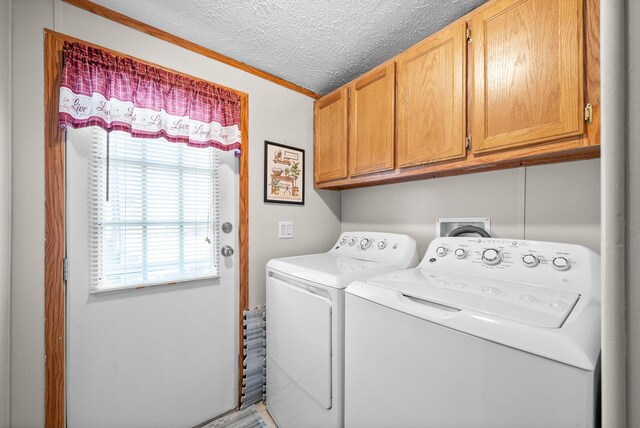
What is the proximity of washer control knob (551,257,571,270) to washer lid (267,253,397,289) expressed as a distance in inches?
27.3

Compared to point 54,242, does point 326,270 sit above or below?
below

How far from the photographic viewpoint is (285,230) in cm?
198

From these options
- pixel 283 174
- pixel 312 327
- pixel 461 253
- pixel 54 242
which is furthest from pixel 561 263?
pixel 54 242

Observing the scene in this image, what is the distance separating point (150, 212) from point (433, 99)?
1.66 m

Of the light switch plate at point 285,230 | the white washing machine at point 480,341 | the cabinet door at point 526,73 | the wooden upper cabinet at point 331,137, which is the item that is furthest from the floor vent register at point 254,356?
the cabinet door at point 526,73

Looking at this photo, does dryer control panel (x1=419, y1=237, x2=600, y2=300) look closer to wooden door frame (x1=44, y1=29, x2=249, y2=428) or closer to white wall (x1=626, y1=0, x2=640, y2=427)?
white wall (x1=626, y1=0, x2=640, y2=427)

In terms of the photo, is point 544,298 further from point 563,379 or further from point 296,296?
point 296,296

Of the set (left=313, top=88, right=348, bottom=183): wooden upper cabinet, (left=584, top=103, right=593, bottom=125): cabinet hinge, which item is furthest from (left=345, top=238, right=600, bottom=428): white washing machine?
(left=313, top=88, right=348, bottom=183): wooden upper cabinet

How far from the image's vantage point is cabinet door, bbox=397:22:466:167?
1221 mm

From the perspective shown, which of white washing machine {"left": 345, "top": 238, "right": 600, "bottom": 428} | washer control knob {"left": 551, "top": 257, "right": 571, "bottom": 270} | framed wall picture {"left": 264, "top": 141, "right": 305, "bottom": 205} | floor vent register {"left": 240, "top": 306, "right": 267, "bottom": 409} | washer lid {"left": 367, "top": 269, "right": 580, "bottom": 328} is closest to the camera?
white washing machine {"left": 345, "top": 238, "right": 600, "bottom": 428}

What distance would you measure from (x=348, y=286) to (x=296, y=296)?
41 centimetres

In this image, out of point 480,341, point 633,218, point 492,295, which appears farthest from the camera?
point 492,295

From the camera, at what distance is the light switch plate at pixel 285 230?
1.95 meters

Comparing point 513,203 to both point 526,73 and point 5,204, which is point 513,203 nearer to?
point 526,73
